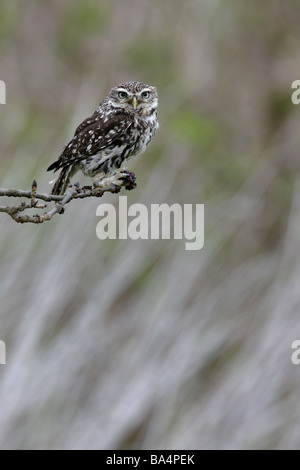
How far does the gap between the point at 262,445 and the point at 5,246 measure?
262cm

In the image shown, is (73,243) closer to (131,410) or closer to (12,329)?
(12,329)

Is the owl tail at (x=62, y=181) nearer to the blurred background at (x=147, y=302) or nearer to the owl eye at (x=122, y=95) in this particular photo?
the owl eye at (x=122, y=95)

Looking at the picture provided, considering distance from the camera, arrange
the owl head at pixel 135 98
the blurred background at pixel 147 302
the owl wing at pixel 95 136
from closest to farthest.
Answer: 1. the owl wing at pixel 95 136
2. the owl head at pixel 135 98
3. the blurred background at pixel 147 302

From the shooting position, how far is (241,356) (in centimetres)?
788

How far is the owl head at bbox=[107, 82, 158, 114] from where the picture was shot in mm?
3178

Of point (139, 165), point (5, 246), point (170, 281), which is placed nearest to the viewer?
point (5, 246)

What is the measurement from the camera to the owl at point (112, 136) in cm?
270

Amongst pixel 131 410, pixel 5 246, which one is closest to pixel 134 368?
pixel 131 410

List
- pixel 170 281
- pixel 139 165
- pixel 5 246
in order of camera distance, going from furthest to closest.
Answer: pixel 139 165 < pixel 170 281 < pixel 5 246

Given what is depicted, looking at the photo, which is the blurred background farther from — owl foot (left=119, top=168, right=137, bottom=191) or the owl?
owl foot (left=119, top=168, right=137, bottom=191)

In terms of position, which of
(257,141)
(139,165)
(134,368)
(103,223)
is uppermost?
(257,141)

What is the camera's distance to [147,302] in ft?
25.5

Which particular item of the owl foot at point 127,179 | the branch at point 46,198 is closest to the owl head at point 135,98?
the owl foot at point 127,179
